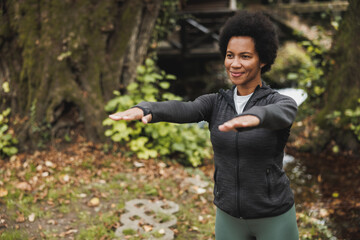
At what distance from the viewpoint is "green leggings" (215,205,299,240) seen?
194 centimetres

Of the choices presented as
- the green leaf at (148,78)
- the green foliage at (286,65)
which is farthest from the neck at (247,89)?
the green foliage at (286,65)

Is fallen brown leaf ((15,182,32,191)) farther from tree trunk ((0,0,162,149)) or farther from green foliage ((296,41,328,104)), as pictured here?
green foliage ((296,41,328,104))

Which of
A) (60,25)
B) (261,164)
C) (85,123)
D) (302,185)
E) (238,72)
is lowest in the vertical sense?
(302,185)

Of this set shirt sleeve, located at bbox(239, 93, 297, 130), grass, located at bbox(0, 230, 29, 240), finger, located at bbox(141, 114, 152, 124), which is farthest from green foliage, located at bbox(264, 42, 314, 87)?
finger, located at bbox(141, 114, 152, 124)

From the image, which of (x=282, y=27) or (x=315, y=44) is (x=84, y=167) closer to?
(x=315, y=44)

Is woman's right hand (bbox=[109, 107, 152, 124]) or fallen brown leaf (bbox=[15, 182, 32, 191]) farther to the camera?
fallen brown leaf (bbox=[15, 182, 32, 191])

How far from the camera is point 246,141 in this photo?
187 cm

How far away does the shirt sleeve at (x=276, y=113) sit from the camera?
1.57 meters

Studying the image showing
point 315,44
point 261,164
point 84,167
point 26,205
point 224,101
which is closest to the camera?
point 261,164

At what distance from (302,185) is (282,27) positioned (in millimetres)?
13127

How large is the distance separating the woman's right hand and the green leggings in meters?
0.84

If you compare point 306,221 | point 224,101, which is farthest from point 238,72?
→ point 306,221

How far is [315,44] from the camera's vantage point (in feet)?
23.5

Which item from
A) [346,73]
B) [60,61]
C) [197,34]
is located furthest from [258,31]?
[197,34]
